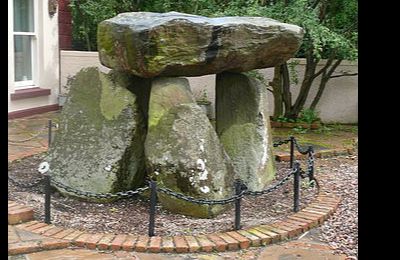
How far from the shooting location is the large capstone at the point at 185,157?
4359mm

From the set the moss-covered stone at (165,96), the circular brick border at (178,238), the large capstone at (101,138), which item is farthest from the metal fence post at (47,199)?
the moss-covered stone at (165,96)

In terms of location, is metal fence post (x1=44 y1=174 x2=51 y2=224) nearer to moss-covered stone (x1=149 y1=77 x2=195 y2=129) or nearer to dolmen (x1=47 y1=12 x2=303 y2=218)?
dolmen (x1=47 y1=12 x2=303 y2=218)

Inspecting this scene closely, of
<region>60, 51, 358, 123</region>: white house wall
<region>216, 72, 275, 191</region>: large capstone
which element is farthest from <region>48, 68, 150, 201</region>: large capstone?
<region>60, 51, 358, 123</region>: white house wall

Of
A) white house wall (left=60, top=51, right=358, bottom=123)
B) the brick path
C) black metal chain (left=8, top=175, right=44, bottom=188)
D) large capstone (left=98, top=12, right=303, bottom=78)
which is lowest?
the brick path

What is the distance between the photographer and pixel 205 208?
4371 mm

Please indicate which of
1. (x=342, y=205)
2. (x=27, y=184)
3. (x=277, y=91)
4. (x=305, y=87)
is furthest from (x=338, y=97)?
(x=27, y=184)

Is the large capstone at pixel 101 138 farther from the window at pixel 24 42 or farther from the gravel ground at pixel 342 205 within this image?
the window at pixel 24 42

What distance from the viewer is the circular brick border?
12.0 feet

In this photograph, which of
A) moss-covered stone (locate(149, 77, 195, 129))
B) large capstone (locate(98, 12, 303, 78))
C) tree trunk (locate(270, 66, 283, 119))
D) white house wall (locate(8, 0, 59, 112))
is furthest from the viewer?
Answer: white house wall (locate(8, 0, 59, 112))

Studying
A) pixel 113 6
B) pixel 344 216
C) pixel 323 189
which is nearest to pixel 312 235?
pixel 344 216

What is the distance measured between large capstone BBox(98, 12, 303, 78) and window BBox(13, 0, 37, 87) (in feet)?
19.2

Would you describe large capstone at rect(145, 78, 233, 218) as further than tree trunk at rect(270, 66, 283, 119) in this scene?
No
